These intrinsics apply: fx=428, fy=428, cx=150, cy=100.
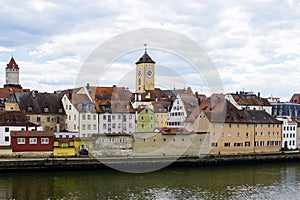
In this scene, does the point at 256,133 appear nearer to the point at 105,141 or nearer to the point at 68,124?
the point at 105,141

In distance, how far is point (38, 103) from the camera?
42.5 metres

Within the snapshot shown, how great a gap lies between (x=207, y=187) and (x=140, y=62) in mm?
53908

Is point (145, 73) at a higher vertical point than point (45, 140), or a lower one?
higher

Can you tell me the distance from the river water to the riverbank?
2.83 feet

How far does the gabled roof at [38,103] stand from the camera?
41.6m

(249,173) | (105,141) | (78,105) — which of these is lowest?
(249,173)

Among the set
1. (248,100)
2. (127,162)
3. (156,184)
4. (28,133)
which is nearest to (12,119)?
(28,133)

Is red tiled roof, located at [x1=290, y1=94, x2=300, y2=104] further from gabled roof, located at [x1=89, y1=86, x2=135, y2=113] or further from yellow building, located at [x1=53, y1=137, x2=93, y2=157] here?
yellow building, located at [x1=53, y1=137, x2=93, y2=157]

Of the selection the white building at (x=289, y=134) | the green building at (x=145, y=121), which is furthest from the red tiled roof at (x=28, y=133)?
the white building at (x=289, y=134)

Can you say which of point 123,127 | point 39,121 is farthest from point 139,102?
point 39,121

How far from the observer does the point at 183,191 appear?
25672 millimetres

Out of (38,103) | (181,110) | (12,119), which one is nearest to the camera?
(12,119)

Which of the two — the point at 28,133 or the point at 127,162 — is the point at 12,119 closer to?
the point at 28,133

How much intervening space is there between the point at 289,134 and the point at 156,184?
23032 mm
